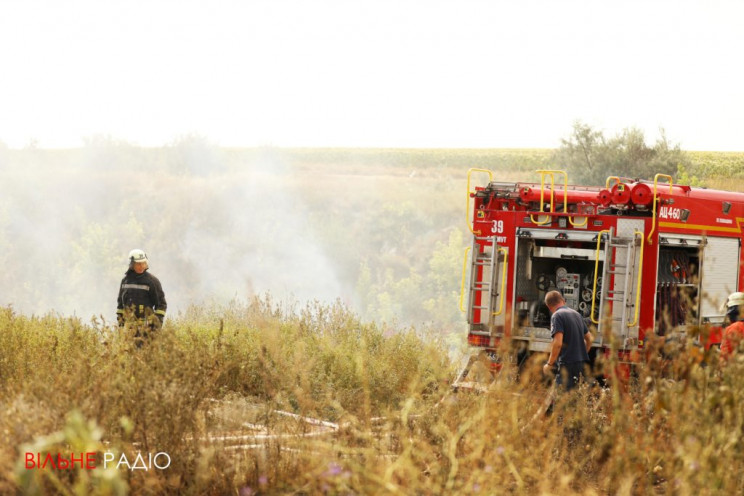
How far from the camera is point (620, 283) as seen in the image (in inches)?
351

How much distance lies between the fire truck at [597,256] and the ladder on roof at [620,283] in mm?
11

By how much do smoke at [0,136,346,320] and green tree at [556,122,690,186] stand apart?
30.3ft

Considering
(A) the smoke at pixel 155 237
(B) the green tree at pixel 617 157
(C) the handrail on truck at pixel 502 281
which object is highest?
(B) the green tree at pixel 617 157

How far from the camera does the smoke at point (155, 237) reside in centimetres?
3089

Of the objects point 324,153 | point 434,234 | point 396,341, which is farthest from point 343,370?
point 324,153

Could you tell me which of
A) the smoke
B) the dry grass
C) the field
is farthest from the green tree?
the dry grass

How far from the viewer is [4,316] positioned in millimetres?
10094

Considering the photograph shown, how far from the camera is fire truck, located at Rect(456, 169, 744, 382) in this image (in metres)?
8.95

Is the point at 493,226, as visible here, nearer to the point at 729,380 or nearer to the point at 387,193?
the point at 729,380

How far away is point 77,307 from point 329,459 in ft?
91.1

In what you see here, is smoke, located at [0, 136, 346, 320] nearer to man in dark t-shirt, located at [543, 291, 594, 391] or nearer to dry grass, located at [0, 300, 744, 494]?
man in dark t-shirt, located at [543, 291, 594, 391]

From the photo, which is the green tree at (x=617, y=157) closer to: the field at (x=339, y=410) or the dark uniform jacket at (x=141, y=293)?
the field at (x=339, y=410)

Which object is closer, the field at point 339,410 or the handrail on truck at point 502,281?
the field at point 339,410

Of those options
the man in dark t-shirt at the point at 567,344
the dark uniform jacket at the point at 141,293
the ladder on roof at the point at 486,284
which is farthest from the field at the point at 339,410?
the ladder on roof at the point at 486,284
